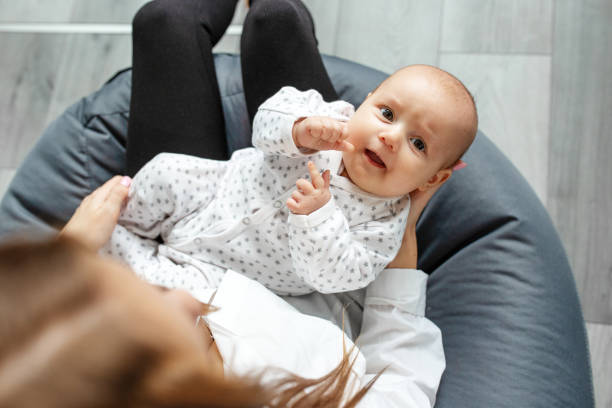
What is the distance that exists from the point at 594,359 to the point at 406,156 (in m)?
0.91

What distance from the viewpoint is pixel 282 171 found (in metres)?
1.11

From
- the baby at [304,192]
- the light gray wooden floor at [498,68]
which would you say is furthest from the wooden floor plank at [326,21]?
the baby at [304,192]

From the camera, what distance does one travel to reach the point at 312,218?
96 cm

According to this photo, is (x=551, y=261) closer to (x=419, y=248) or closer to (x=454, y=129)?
(x=419, y=248)

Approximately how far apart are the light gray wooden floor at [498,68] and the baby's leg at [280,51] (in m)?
0.64

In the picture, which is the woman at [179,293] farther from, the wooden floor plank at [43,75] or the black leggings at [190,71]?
the wooden floor plank at [43,75]

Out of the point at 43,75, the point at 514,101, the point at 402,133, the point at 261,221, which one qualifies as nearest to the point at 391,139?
the point at 402,133

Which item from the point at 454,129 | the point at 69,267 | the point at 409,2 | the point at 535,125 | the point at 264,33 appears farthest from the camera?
the point at 409,2

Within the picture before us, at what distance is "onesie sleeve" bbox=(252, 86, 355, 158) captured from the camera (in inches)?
39.7

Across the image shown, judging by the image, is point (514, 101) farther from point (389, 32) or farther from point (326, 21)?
point (326, 21)

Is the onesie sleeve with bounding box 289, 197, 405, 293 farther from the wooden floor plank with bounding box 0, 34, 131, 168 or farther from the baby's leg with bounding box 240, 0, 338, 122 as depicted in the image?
the wooden floor plank with bounding box 0, 34, 131, 168

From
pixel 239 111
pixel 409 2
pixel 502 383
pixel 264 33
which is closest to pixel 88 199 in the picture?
pixel 239 111

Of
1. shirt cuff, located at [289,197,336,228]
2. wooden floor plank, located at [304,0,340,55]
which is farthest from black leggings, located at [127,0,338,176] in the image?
wooden floor plank, located at [304,0,340,55]

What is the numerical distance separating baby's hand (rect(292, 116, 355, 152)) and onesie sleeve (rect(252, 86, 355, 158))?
2cm
